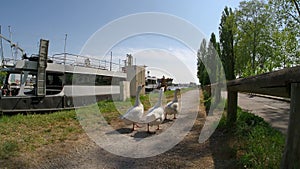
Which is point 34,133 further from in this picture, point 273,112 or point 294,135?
point 273,112

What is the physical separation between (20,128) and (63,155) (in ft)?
11.3

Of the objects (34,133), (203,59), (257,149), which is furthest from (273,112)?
(203,59)

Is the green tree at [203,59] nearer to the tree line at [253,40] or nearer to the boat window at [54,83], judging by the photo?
the tree line at [253,40]

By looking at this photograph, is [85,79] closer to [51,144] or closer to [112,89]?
[112,89]

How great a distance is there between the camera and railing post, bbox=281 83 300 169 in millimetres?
1858

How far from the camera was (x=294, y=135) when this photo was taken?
6.24 feet

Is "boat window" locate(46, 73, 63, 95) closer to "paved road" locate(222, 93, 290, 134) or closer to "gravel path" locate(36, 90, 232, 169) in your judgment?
"gravel path" locate(36, 90, 232, 169)

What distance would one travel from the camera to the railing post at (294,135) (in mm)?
1858

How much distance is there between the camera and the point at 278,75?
84.6 inches

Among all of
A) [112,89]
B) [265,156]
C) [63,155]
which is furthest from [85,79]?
[265,156]

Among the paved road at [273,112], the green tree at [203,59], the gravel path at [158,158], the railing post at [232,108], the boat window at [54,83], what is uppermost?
the green tree at [203,59]

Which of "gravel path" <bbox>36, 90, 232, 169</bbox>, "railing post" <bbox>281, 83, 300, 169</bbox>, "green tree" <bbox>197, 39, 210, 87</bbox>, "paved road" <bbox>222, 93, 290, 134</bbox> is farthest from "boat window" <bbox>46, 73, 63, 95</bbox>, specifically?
"railing post" <bbox>281, 83, 300, 169</bbox>

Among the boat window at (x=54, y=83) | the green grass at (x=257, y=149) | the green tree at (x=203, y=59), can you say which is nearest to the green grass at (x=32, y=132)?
the boat window at (x=54, y=83)

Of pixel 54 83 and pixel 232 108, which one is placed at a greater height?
pixel 54 83
